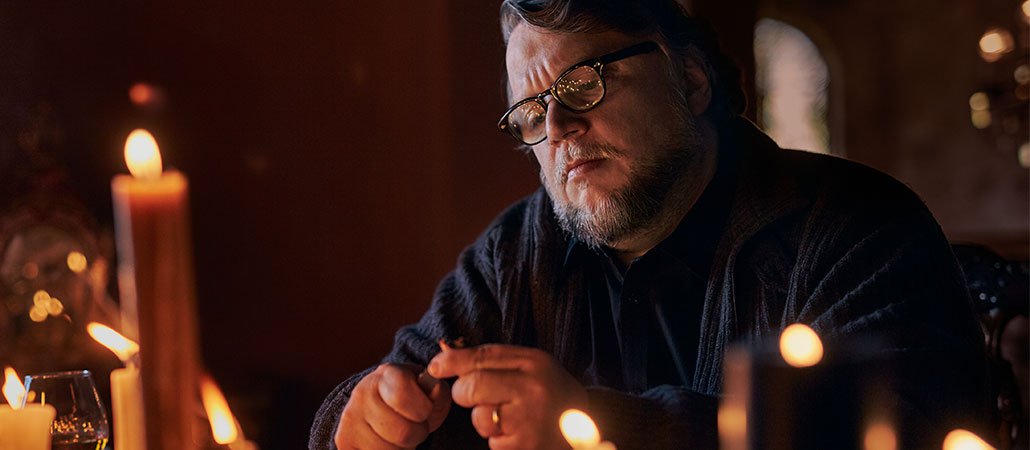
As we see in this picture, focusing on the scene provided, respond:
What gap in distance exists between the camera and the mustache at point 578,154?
1824 mm

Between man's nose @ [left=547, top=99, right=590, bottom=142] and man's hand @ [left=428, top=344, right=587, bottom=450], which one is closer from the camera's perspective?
man's hand @ [left=428, top=344, right=587, bottom=450]

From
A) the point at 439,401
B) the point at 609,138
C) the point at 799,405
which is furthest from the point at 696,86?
the point at 799,405

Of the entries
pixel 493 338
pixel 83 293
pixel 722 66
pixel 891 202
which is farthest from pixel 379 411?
pixel 83 293

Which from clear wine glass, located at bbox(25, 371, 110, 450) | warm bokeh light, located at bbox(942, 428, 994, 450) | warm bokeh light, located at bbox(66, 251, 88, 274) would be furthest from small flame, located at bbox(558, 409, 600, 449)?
warm bokeh light, located at bbox(66, 251, 88, 274)

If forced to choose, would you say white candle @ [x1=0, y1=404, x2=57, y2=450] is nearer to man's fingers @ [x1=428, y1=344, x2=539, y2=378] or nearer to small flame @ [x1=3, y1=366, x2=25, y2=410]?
small flame @ [x1=3, y1=366, x2=25, y2=410]

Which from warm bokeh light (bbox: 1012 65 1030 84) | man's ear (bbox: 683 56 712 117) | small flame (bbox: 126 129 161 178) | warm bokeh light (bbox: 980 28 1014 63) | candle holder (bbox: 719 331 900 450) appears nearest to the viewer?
candle holder (bbox: 719 331 900 450)

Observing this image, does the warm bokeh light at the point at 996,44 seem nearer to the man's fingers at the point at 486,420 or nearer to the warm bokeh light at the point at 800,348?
the man's fingers at the point at 486,420

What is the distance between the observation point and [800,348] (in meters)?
0.68

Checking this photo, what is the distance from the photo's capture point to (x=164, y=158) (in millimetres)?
3344

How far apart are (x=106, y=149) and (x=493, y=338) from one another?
1836 millimetres

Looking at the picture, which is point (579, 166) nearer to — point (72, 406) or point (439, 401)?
point (439, 401)

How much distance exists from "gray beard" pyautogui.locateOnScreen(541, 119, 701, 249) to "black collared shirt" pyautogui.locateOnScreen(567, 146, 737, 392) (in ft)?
0.20

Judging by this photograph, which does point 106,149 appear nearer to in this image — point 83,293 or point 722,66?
point 83,293

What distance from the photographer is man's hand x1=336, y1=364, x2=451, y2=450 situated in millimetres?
1317
